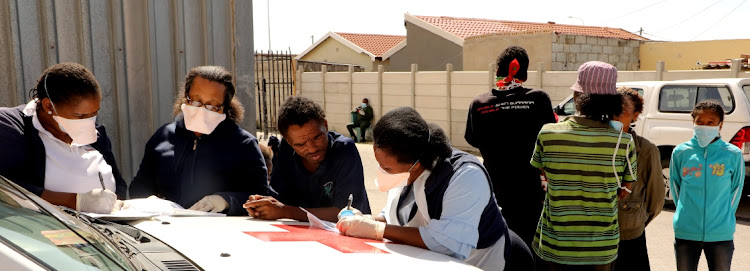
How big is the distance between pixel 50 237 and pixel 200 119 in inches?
63.7

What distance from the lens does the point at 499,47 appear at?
Answer: 22.1 meters

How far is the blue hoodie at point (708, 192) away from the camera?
3.80 metres

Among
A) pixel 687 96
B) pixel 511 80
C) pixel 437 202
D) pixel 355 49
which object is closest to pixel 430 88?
pixel 687 96

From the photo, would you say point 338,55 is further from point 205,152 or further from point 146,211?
point 146,211

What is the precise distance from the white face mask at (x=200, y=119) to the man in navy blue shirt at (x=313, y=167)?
0.37 metres

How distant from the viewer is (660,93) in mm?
8281

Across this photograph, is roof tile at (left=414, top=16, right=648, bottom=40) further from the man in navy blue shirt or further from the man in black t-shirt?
the man in navy blue shirt

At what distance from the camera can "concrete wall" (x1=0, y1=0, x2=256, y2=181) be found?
414cm

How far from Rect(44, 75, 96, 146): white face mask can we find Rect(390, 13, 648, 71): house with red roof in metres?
17.4

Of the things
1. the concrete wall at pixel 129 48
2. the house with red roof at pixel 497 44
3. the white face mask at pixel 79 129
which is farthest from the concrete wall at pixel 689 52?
the white face mask at pixel 79 129

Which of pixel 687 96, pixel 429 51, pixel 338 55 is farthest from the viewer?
pixel 338 55

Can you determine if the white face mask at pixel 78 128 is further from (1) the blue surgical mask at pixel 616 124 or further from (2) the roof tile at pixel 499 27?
(2) the roof tile at pixel 499 27

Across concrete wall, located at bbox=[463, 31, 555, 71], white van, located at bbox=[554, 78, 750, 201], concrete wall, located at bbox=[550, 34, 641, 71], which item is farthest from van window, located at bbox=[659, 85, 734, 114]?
concrete wall, located at bbox=[550, 34, 641, 71]

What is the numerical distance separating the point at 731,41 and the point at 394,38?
1937 cm
